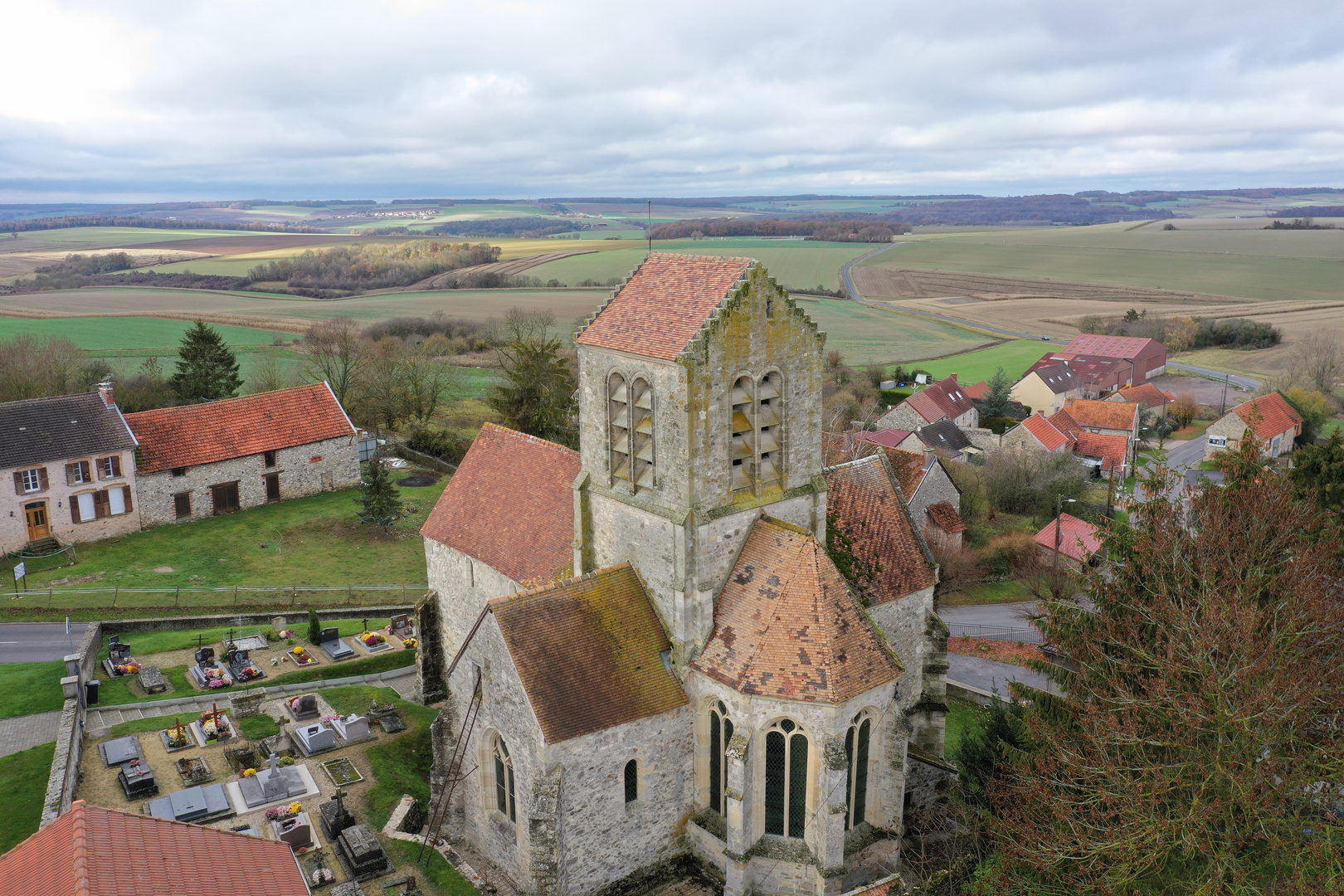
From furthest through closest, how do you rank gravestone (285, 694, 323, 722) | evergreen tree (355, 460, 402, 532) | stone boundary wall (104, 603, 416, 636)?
1. evergreen tree (355, 460, 402, 532)
2. stone boundary wall (104, 603, 416, 636)
3. gravestone (285, 694, 323, 722)

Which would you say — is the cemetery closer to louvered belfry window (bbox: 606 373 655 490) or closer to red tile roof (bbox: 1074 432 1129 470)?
louvered belfry window (bbox: 606 373 655 490)

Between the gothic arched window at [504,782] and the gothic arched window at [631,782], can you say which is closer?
the gothic arched window at [631,782]

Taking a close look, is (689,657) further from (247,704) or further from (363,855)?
(247,704)

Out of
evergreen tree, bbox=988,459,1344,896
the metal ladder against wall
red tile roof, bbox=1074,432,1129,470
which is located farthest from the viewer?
red tile roof, bbox=1074,432,1129,470

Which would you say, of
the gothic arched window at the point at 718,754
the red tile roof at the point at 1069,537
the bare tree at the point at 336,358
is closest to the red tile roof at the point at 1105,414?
the red tile roof at the point at 1069,537

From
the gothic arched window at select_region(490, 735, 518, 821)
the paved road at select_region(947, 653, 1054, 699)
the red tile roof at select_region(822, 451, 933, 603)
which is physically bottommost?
the paved road at select_region(947, 653, 1054, 699)

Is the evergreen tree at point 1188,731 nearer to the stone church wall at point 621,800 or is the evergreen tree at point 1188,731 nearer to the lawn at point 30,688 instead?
the stone church wall at point 621,800

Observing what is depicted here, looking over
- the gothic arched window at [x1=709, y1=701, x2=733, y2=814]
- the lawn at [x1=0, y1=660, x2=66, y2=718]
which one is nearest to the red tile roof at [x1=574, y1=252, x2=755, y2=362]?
the gothic arched window at [x1=709, y1=701, x2=733, y2=814]
